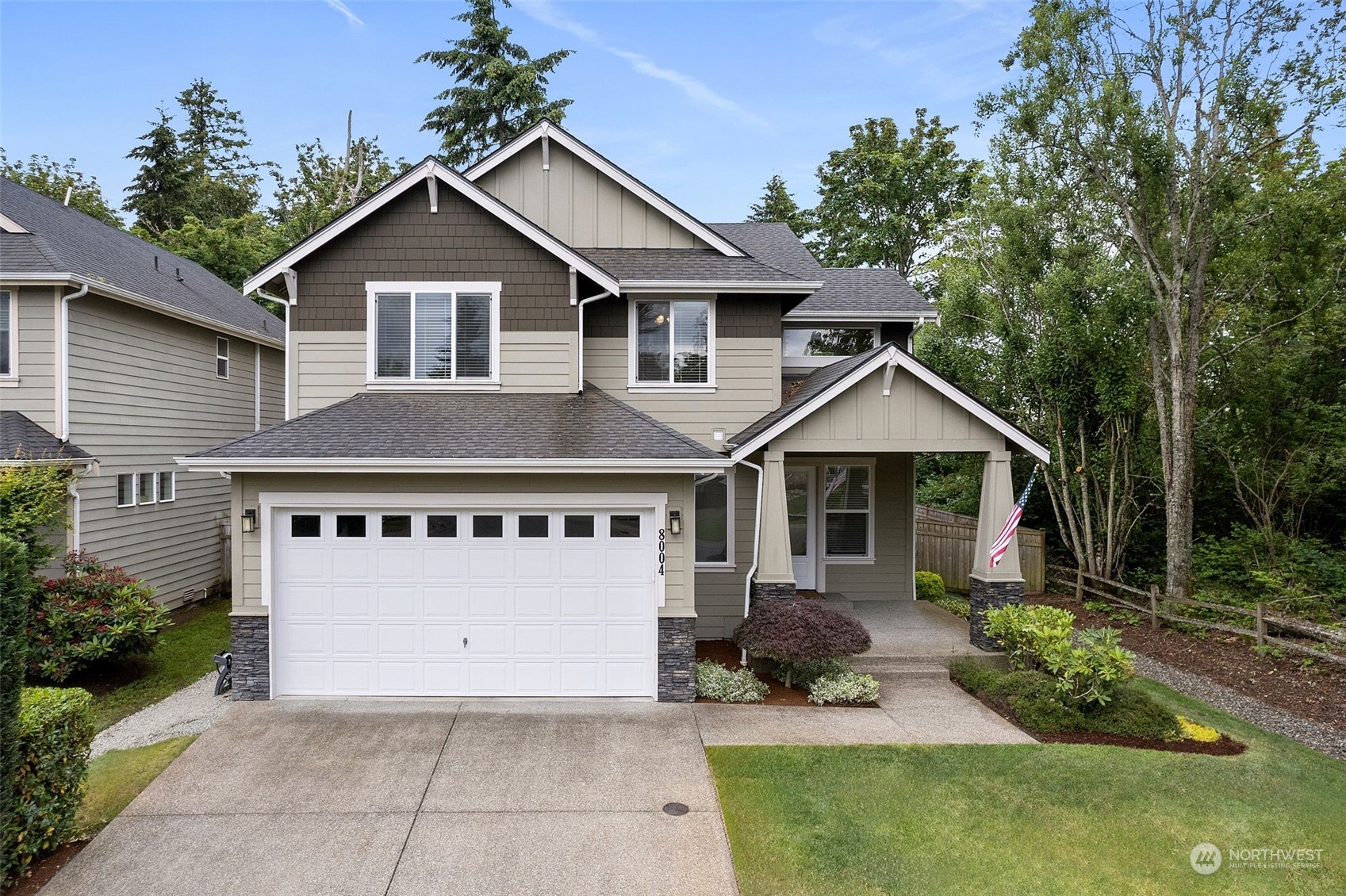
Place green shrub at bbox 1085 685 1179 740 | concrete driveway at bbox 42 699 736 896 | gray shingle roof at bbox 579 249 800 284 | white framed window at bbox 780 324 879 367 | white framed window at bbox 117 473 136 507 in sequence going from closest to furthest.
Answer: concrete driveway at bbox 42 699 736 896, green shrub at bbox 1085 685 1179 740, gray shingle roof at bbox 579 249 800 284, white framed window at bbox 117 473 136 507, white framed window at bbox 780 324 879 367

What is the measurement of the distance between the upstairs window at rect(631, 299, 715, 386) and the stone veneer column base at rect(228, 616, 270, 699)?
643 centimetres

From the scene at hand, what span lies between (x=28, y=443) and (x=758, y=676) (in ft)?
38.5

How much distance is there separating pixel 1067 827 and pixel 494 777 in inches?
208

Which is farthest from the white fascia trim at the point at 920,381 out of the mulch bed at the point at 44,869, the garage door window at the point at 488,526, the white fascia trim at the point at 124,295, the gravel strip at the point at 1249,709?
the white fascia trim at the point at 124,295

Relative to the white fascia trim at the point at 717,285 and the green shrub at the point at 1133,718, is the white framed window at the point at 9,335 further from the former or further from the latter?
the green shrub at the point at 1133,718

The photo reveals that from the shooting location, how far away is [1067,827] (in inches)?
226

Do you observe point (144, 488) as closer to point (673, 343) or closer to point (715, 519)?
point (673, 343)

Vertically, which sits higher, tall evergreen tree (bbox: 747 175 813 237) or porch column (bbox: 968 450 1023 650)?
tall evergreen tree (bbox: 747 175 813 237)

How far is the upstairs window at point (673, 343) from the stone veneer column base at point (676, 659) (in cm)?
439

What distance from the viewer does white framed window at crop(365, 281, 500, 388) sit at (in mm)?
10023

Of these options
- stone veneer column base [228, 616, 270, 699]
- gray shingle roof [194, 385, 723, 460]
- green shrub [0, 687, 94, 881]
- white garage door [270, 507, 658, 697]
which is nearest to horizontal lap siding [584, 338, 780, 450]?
gray shingle roof [194, 385, 723, 460]

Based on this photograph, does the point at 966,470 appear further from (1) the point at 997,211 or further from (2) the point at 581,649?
(2) the point at 581,649

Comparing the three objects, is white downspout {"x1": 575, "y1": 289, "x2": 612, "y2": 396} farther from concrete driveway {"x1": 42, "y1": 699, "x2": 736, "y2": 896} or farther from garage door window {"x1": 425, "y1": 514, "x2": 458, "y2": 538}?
concrete driveway {"x1": 42, "y1": 699, "x2": 736, "y2": 896}

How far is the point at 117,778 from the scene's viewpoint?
639 centimetres
